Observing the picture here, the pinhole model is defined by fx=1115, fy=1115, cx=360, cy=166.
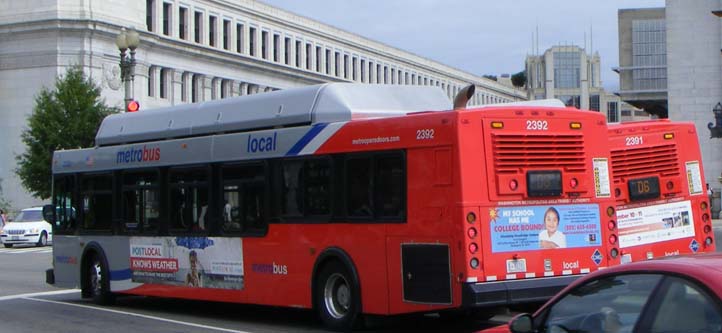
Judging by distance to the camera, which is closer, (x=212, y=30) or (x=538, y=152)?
(x=538, y=152)

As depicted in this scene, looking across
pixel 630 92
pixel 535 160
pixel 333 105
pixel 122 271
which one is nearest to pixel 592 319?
pixel 535 160

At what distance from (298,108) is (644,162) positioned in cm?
502

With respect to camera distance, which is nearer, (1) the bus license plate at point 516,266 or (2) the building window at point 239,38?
(1) the bus license plate at point 516,266

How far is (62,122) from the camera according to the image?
6031cm

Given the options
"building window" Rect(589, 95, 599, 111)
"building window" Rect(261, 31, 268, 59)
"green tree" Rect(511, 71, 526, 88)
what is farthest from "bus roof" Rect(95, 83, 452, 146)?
"green tree" Rect(511, 71, 526, 88)

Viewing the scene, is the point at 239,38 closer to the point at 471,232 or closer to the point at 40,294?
the point at 40,294

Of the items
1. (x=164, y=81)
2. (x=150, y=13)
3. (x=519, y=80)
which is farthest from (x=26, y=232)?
(x=519, y=80)

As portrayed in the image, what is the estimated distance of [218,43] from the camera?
95750 millimetres

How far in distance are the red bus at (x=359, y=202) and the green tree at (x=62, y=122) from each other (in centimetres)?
4279

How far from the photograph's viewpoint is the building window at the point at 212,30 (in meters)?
95.3

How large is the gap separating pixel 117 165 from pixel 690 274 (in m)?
14.3

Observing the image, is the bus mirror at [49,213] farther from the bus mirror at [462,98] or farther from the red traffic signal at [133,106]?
the bus mirror at [462,98]

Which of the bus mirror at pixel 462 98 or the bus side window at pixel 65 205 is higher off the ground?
the bus mirror at pixel 462 98

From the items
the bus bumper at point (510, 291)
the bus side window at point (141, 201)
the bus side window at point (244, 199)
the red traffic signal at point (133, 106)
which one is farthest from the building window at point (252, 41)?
the bus bumper at point (510, 291)
